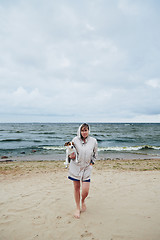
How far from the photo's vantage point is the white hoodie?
3.24m

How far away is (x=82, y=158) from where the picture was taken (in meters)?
3.23

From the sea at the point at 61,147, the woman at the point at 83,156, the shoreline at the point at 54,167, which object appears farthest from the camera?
the sea at the point at 61,147

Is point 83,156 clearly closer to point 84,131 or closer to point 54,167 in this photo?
point 84,131

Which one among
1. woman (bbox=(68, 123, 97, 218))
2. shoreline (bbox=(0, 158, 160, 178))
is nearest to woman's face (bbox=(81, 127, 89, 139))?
woman (bbox=(68, 123, 97, 218))

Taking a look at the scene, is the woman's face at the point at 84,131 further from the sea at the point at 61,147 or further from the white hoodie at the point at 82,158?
the sea at the point at 61,147

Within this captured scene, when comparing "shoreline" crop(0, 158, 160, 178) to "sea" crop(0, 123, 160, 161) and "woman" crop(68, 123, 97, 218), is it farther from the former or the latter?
"woman" crop(68, 123, 97, 218)

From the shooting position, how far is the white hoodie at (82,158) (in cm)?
324

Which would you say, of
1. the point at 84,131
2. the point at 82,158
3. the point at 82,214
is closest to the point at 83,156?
the point at 82,158

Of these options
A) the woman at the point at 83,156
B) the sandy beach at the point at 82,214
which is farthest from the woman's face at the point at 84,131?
the sandy beach at the point at 82,214

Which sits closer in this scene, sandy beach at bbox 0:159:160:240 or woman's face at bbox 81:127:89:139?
sandy beach at bbox 0:159:160:240

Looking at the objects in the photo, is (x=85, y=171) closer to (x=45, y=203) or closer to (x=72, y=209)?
(x=72, y=209)

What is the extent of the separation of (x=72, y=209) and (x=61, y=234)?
96cm

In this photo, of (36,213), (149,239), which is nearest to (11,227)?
(36,213)

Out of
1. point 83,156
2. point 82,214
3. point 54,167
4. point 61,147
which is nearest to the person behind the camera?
point 83,156
